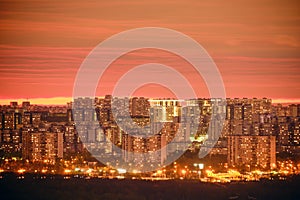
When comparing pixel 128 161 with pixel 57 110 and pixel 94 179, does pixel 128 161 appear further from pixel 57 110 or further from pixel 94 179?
pixel 57 110

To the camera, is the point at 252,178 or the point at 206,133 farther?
the point at 206,133

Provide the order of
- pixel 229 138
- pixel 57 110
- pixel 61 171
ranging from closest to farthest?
pixel 61 171 → pixel 229 138 → pixel 57 110

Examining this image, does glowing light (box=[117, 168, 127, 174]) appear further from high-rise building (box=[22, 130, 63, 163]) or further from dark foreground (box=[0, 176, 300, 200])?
high-rise building (box=[22, 130, 63, 163])

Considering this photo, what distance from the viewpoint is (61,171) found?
2928cm

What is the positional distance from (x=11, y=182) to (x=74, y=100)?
8646 mm

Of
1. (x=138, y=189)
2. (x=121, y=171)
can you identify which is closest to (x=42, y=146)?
(x=121, y=171)

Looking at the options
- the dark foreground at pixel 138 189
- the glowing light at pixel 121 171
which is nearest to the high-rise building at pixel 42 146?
the glowing light at pixel 121 171

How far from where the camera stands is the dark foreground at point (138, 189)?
26.1 m

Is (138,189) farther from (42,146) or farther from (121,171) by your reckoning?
(42,146)

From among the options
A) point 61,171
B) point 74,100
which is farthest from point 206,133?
point 61,171

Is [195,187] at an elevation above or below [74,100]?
below

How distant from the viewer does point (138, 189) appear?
2661 centimetres

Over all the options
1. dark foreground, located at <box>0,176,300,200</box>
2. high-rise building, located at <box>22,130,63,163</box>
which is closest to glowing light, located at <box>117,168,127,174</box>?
dark foreground, located at <box>0,176,300,200</box>

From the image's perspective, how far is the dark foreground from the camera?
2608cm
